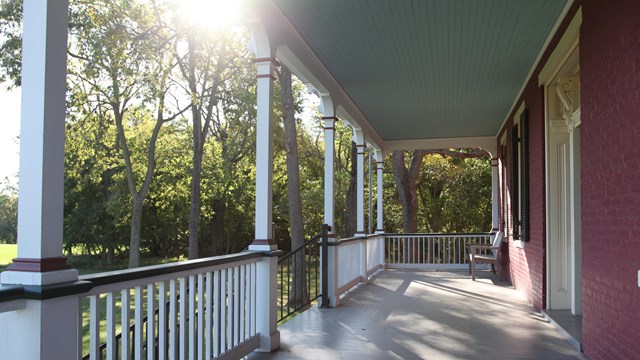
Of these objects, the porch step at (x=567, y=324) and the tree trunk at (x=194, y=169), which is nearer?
the porch step at (x=567, y=324)

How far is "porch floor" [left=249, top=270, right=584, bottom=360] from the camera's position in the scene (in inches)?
175

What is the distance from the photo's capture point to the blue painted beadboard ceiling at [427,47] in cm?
448

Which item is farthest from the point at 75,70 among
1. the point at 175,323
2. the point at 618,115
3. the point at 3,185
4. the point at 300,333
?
the point at 618,115

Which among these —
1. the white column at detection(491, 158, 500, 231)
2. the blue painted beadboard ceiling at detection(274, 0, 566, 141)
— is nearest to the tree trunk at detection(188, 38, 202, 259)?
the white column at detection(491, 158, 500, 231)

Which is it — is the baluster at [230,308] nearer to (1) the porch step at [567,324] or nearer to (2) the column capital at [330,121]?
(1) the porch step at [567,324]

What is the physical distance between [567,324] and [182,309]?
3.77 metres

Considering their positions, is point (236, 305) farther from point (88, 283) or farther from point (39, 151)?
point (39, 151)

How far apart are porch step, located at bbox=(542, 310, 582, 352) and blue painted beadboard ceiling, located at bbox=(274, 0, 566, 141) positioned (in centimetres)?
273

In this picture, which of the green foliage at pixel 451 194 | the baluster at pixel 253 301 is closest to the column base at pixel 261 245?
the baluster at pixel 253 301

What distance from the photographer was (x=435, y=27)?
4891mm

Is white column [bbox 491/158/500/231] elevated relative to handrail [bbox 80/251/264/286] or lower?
elevated

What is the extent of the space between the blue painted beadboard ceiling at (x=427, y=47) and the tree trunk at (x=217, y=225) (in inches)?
645

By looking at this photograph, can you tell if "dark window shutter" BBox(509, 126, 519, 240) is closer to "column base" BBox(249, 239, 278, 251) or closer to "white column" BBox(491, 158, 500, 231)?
"white column" BBox(491, 158, 500, 231)

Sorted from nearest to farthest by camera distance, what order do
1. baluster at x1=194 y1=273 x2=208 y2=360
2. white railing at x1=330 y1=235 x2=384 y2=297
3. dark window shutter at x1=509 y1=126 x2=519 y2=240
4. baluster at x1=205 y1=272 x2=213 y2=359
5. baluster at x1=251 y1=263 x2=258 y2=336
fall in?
baluster at x1=194 y1=273 x2=208 y2=360, baluster at x1=205 y1=272 x2=213 y2=359, baluster at x1=251 y1=263 x2=258 y2=336, white railing at x1=330 y1=235 x2=384 y2=297, dark window shutter at x1=509 y1=126 x2=519 y2=240
